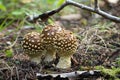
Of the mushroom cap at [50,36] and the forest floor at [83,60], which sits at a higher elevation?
the mushroom cap at [50,36]

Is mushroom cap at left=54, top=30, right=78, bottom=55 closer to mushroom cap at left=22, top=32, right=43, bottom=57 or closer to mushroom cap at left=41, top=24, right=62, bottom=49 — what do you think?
mushroom cap at left=41, top=24, right=62, bottom=49

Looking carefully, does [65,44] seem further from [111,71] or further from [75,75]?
[111,71]

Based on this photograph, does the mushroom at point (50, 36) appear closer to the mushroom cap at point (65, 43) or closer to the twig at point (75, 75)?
the mushroom cap at point (65, 43)

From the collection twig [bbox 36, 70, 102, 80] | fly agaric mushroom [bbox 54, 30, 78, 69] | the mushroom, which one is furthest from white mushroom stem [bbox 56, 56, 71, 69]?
twig [bbox 36, 70, 102, 80]

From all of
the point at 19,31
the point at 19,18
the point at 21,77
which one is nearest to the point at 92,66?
the point at 21,77

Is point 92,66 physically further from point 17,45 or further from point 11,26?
point 11,26

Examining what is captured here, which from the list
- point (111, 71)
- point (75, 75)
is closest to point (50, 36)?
point (75, 75)

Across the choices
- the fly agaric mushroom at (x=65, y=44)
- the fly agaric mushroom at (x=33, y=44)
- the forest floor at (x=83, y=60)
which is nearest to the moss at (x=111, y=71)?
the forest floor at (x=83, y=60)
